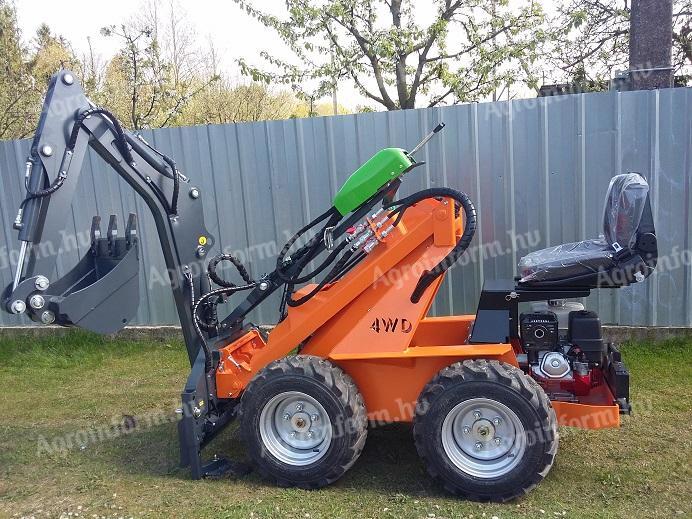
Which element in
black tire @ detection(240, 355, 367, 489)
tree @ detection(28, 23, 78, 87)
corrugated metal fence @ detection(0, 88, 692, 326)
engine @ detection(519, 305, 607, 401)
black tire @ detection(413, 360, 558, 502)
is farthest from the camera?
tree @ detection(28, 23, 78, 87)

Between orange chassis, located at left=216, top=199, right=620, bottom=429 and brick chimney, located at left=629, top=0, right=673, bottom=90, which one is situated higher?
brick chimney, located at left=629, top=0, right=673, bottom=90

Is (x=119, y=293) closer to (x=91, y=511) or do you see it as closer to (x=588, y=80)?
(x=91, y=511)

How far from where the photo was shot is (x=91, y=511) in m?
3.50

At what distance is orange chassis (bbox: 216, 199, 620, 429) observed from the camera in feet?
12.0

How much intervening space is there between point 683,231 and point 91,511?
5215 mm

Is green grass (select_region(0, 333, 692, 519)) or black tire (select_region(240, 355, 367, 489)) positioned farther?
black tire (select_region(240, 355, 367, 489))

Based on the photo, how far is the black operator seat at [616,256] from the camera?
3490 mm

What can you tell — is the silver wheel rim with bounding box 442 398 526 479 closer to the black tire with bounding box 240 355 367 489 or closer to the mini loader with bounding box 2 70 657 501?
the mini loader with bounding box 2 70 657 501

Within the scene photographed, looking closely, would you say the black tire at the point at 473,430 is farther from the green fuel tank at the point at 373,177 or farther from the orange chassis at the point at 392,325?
the green fuel tank at the point at 373,177

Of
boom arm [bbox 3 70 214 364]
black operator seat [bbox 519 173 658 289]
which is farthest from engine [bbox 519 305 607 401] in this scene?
boom arm [bbox 3 70 214 364]

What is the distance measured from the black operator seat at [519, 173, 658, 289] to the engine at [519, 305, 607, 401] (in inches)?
9.0

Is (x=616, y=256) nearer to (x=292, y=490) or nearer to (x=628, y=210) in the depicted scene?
(x=628, y=210)

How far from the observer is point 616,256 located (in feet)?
11.6

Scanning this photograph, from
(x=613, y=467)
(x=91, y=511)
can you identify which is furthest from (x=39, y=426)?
(x=613, y=467)
